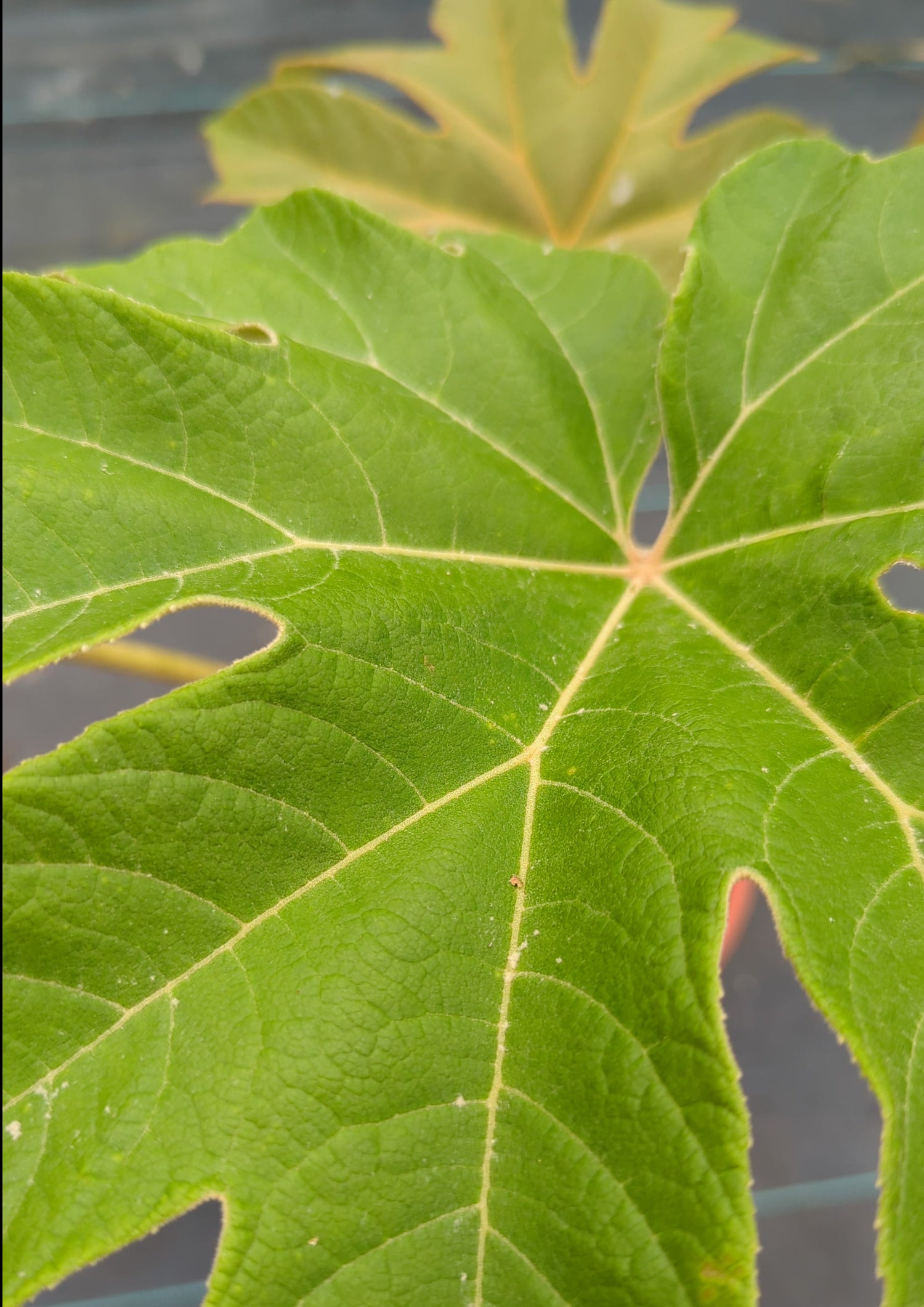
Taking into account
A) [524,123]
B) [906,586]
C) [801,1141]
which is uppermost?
[524,123]

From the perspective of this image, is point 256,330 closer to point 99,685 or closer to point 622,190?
point 622,190

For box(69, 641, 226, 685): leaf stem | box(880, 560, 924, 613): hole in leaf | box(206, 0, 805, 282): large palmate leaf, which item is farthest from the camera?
box(880, 560, 924, 613): hole in leaf

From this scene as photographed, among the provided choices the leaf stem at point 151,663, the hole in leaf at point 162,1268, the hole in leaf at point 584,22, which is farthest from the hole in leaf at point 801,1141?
the hole in leaf at point 584,22

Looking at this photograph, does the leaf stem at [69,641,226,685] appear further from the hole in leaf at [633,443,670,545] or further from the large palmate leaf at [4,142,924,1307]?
the hole in leaf at [633,443,670,545]

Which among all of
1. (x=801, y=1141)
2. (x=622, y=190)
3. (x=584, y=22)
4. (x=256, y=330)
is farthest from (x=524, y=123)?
(x=801, y=1141)

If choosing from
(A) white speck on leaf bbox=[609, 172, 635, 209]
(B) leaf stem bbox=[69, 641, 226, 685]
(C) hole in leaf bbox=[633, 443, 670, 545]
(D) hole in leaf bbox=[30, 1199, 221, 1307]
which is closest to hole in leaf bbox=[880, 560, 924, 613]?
(C) hole in leaf bbox=[633, 443, 670, 545]
